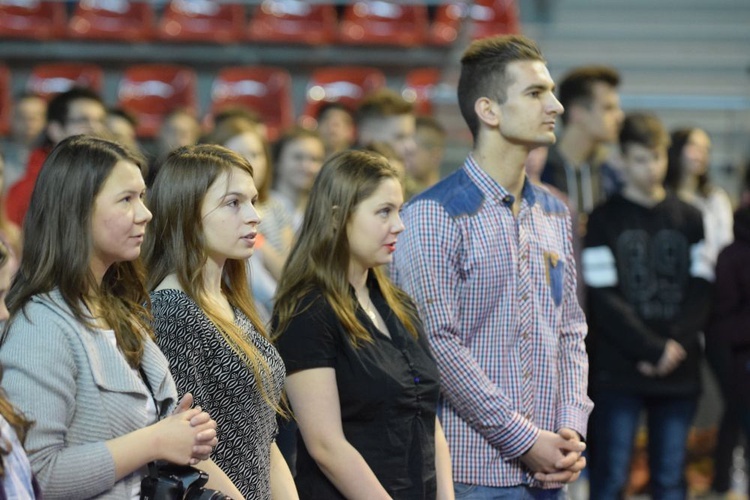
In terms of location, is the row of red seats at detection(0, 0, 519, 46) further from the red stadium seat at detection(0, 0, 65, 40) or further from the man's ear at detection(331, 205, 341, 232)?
the man's ear at detection(331, 205, 341, 232)

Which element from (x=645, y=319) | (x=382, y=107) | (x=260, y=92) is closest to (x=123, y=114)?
(x=382, y=107)

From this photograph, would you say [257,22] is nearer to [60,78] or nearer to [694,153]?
[60,78]

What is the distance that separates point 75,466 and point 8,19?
8087 millimetres

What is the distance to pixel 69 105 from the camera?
558 centimetres

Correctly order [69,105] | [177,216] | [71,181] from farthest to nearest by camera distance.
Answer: [69,105], [177,216], [71,181]

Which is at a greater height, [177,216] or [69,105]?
[69,105]

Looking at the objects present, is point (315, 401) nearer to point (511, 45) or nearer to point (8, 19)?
point (511, 45)

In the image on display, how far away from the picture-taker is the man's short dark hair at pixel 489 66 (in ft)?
11.9

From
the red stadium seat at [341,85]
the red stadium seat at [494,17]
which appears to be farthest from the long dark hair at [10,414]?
the red stadium seat at [494,17]

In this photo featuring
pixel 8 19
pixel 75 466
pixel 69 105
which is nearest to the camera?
pixel 75 466

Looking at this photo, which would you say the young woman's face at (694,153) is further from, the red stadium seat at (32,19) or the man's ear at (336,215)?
the red stadium seat at (32,19)

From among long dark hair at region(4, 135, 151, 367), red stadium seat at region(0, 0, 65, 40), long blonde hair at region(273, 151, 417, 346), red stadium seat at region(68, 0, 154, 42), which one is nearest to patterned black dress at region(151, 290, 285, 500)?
long dark hair at region(4, 135, 151, 367)

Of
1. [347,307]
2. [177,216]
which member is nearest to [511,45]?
[347,307]

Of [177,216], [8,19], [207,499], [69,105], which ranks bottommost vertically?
[207,499]
